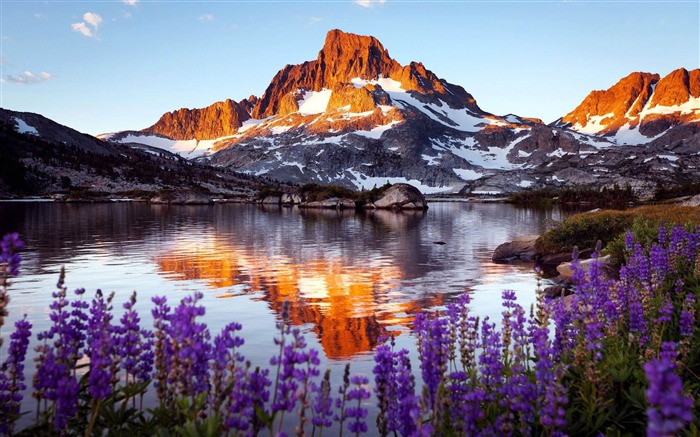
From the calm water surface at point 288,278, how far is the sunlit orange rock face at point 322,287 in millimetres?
48

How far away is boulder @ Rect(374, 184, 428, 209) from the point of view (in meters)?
124

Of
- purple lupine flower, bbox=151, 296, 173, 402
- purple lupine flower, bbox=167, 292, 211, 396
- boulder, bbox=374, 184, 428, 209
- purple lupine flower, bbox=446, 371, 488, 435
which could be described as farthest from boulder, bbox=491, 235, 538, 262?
boulder, bbox=374, 184, 428, 209

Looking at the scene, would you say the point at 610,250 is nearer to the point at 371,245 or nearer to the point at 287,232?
the point at 371,245

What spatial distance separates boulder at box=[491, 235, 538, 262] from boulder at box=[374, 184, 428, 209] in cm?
8741

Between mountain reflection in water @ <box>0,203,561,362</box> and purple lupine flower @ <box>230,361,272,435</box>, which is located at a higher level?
purple lupine flower @ <box>230,361,272,435</box>

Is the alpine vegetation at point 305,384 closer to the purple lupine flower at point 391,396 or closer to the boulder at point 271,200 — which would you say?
→ the purple lupine flower at point 391,396

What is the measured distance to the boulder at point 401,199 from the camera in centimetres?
12450

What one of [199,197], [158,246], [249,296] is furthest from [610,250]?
[199,197]

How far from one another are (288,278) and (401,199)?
102273 mm

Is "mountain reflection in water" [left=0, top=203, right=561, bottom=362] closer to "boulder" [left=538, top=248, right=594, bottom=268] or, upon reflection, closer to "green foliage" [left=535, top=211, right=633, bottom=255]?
"boulder" [left=538, top=248, right=594, bottom=268]

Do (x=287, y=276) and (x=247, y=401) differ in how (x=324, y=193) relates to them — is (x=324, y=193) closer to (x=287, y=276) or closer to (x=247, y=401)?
(x=287, y=276)

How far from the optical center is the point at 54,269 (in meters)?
26.1

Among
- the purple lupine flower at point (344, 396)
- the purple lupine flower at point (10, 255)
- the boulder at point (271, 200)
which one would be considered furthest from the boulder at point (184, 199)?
the purple lupine flower at point (344, 396)

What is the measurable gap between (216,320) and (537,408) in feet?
38.5
